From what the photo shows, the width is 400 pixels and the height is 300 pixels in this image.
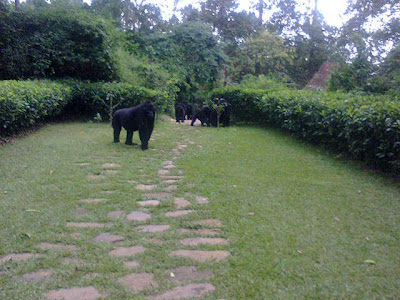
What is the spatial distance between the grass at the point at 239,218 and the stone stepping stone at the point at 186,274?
0.07m

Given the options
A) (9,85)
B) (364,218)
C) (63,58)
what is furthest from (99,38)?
(364,218)

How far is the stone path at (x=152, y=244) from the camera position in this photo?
263cm

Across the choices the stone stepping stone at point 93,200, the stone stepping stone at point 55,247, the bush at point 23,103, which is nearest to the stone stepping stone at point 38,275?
the stone stepping stone at point 55,247

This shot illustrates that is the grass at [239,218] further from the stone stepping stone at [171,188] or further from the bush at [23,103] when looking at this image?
the bush at [23,103]

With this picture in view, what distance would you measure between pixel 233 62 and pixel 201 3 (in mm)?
7880

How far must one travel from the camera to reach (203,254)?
3188 mm

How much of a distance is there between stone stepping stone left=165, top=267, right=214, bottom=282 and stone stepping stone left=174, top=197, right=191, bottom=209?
5.03 feet

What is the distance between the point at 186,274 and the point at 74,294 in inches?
32.6

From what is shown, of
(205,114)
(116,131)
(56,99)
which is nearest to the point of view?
(116,131)

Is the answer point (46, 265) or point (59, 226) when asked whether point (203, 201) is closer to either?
point (59, 226)

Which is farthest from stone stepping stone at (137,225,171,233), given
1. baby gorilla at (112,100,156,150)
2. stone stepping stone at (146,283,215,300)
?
baby gorilla at (112,100,156,150)

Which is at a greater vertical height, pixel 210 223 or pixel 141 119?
pixel 141 119

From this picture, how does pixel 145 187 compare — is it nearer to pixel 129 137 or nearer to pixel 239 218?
pixel 239 218

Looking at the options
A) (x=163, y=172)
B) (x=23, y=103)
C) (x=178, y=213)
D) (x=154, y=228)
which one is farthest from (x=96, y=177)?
(x=23, y=103)
